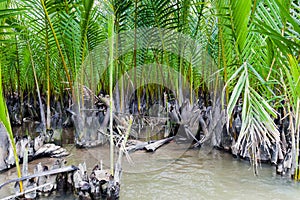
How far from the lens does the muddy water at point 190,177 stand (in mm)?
1926

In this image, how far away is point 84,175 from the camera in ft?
6.03

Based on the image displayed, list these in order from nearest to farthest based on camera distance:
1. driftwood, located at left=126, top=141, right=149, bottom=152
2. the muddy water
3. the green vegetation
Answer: the green vegetation, the muddy water, driftwood, located at left=126, top=141, right=149, bottom=152

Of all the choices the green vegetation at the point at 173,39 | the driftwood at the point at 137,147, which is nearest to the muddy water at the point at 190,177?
the driftwood at the point at 137,147

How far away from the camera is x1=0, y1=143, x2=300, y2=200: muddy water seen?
193 cm

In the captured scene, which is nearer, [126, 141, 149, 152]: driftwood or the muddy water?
the muddy water

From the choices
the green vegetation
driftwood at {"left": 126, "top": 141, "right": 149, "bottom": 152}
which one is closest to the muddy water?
driftwood at {"left": 126, "top": 141, "right": 149, "bottom": 152}

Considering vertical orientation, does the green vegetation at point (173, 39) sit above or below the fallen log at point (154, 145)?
above

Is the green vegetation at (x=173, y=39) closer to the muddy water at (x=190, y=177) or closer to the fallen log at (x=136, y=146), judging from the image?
the muddy water at (x=190, y=177)

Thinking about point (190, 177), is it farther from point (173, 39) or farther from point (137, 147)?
point (173, 39)

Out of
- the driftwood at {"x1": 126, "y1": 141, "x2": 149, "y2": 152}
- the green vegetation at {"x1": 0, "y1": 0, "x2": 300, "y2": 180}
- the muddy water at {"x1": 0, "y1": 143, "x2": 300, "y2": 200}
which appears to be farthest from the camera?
the driftwood at {"x1": 126, "y1": 141, "x2": 149, "y2": 152}

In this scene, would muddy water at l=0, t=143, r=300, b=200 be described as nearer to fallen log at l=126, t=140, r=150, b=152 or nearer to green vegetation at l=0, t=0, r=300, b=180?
fallen log at l=126, t=140, r=150, b=152

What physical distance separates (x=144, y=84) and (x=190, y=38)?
1348 mm

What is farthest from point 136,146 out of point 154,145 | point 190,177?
point 190,177

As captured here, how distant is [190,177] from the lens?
2.30m
